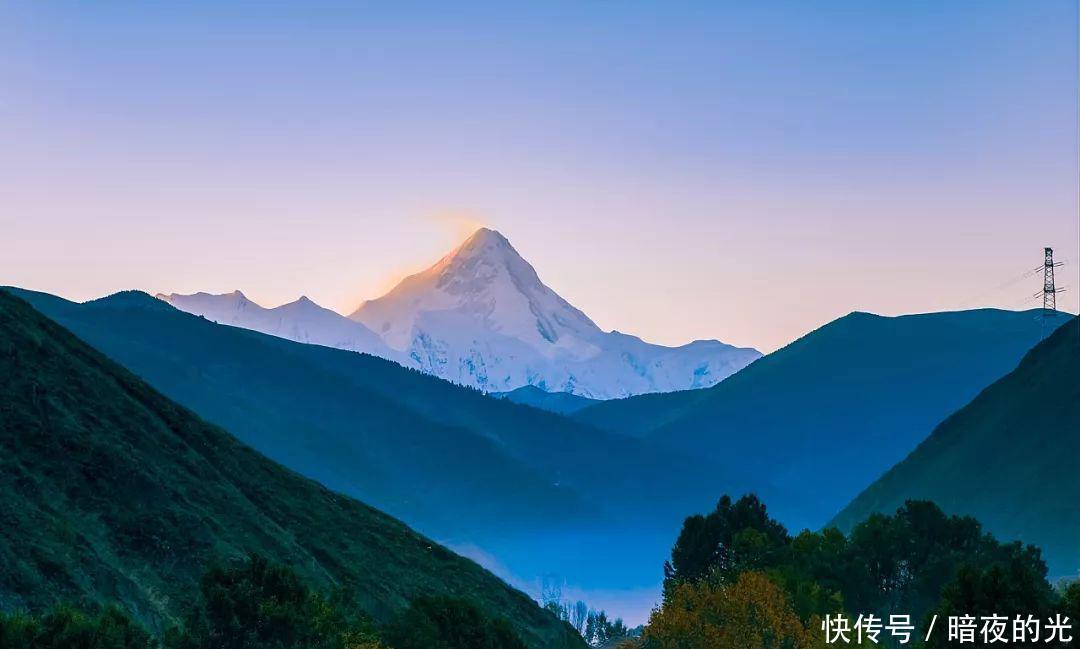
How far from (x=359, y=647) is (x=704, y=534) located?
83.3 metres

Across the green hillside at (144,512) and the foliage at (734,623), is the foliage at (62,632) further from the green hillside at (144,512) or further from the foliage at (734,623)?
the foliage at (734,623)

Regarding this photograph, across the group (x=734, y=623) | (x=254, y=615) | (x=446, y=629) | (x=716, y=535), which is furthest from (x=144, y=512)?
(x=716, y=535)

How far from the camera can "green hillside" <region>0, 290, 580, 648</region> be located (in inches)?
2527

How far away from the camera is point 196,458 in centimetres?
9512

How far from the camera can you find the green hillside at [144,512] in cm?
6419

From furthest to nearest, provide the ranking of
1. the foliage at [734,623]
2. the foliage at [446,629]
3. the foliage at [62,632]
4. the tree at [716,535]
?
the tree at [716,535]
the foliage at [734,623]
the foliage at [446,629]
the foliage at [62,632]

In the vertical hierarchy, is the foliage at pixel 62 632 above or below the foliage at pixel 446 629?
below

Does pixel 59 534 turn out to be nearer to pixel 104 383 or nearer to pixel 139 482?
pixel 139 482

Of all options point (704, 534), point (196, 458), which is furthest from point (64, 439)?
point (704, 534)

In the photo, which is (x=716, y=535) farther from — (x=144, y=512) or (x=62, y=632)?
(x=62, y=632)

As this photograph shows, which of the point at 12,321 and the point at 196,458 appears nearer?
the point at 12,321

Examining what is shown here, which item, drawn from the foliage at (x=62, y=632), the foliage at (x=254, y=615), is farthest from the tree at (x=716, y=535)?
the foliage at (x=62, y=632)

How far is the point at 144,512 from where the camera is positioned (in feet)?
250

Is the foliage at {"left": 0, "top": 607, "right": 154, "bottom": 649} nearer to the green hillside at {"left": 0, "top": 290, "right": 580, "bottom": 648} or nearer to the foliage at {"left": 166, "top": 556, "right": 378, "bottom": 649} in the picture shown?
the foliage at {"left": 166, "top": 556, "right": 378, "bottom": 649}
